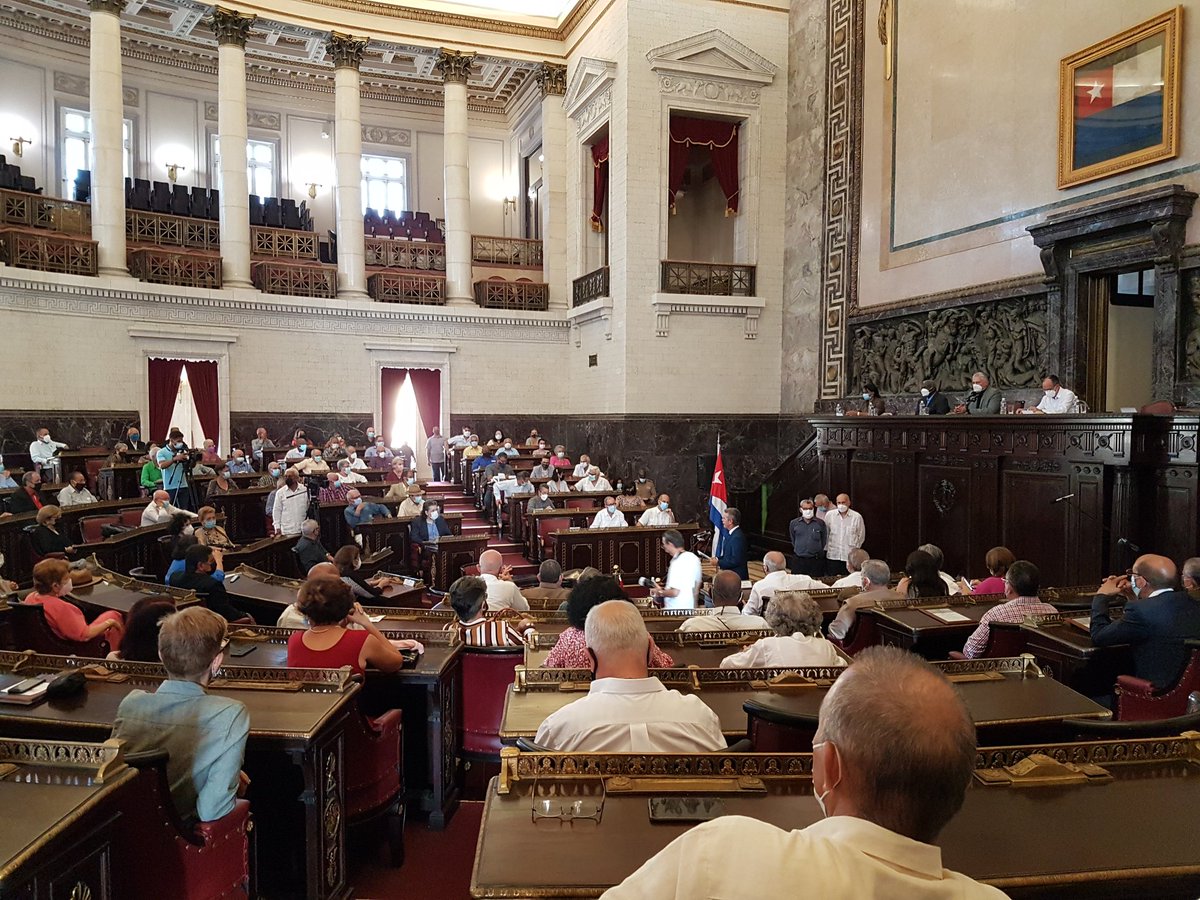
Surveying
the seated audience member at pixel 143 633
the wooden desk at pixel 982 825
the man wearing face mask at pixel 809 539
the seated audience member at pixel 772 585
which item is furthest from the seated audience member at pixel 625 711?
the man wearing face mask at pixel 809 539

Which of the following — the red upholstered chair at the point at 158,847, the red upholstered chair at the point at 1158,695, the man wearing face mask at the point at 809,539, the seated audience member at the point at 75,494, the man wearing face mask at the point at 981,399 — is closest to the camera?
the red upholstered chair at the point at 158,847

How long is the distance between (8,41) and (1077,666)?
24141 millimetres

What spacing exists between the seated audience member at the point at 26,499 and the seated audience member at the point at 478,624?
24.1 feet

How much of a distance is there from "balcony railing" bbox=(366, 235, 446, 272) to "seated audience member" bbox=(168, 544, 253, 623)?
48.8 feet

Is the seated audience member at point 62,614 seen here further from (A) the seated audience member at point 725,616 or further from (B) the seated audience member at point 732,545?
(B) the seated audience member at point 732,545

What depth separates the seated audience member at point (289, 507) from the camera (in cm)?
1027

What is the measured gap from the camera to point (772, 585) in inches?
245

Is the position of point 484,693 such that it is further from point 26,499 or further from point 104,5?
point 104,5

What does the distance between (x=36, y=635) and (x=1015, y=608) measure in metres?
5.75

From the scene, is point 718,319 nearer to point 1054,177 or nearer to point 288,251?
point 1054,177

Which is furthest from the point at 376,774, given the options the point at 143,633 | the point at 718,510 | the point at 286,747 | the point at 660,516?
the point at 660,516

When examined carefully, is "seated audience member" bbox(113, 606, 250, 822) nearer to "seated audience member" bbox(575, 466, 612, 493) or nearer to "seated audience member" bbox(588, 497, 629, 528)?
"seated audience member" bbox(588, 497, 629, 528)

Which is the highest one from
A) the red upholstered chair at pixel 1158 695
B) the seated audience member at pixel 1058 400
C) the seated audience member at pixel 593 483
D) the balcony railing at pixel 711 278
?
the balcony railing at pixel 711 278


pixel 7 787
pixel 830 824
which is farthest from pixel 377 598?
pixel 830 824
